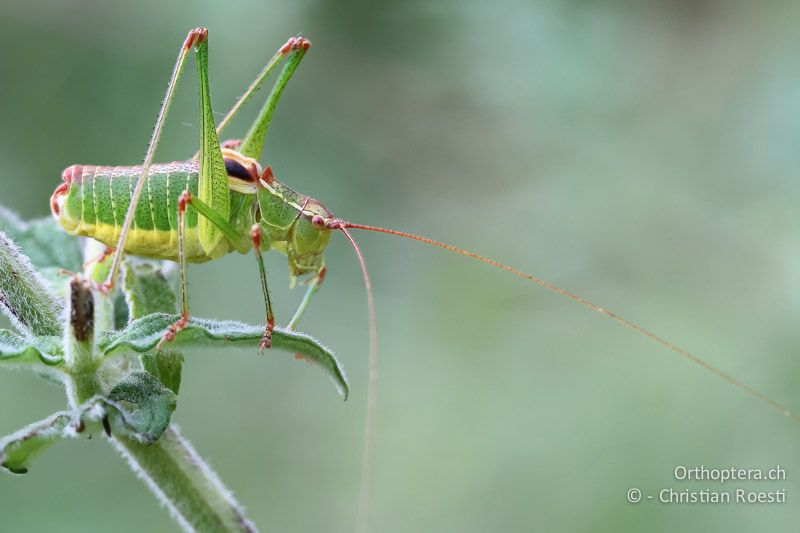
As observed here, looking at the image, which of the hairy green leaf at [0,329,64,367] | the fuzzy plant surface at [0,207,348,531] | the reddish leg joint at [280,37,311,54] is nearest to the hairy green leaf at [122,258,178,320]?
the fuzzy plant surface at [0,207,348,531]

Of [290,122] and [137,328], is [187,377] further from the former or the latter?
[137,328]

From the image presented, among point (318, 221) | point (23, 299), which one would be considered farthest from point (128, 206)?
point (23, 299)

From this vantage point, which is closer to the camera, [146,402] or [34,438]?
[34,438]

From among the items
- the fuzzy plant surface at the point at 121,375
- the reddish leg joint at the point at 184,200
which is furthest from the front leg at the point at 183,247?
the fuzzy plant surface at the point at 121,375

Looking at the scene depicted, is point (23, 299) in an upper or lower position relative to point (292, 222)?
lower

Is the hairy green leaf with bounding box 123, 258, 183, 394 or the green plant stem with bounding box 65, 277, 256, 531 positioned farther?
the hairy green leaf with bounding box 123, 258, 183, 394

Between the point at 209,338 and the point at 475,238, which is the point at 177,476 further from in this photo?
the point at 475,238

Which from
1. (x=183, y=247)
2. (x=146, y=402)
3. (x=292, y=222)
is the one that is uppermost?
(x=292, y=222)

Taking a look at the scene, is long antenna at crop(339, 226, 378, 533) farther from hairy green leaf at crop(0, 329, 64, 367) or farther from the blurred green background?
the blurred green background

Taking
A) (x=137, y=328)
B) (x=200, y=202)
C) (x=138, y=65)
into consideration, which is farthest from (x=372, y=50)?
(x=137, y=328)

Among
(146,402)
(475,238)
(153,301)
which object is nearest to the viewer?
(146,402)
